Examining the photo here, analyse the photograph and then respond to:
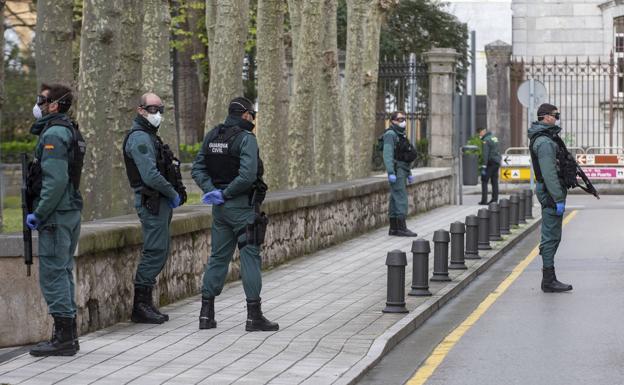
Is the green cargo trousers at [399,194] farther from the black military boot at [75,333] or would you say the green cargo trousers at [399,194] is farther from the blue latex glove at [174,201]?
the black military boot at [75,333]

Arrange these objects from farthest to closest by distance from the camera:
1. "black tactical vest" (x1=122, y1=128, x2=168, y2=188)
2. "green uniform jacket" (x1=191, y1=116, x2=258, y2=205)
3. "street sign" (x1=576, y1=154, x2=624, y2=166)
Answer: "street sign" (x1=576, y1=154, x2=624, y2=166) → "black tactical vest" (x1=122, y1=128, x2=168, y2=188) → "green uniform jacket" (x1=191, y1=116, x2=258, y2=205)

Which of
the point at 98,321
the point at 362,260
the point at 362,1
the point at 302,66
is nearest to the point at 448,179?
the point at 362,1

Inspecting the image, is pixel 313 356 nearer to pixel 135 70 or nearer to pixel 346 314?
pixel 346 314

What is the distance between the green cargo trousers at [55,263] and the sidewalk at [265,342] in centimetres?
37

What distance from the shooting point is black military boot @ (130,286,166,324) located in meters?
11.9

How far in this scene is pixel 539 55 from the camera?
45.7 meters

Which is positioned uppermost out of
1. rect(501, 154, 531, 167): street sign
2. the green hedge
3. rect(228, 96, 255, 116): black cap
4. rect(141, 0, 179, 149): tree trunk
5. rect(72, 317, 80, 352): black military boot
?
rect(141, 0, 179, 149): tree trunk

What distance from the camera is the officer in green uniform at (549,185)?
588 inches

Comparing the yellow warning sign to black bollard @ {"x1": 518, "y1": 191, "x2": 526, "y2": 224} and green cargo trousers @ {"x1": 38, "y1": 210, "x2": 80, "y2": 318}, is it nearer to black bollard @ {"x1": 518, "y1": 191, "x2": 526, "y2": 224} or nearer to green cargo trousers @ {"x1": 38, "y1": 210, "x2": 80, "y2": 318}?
black bollard @ {"x1": 518, "y1": 191, "x2": 526, "y2": 224}

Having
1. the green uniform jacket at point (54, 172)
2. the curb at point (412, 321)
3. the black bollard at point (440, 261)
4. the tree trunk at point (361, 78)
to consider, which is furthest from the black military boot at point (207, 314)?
the tree trunk at point (361, 78)

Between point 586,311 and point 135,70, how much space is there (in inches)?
217

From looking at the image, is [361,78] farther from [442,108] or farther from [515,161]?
[515,161]

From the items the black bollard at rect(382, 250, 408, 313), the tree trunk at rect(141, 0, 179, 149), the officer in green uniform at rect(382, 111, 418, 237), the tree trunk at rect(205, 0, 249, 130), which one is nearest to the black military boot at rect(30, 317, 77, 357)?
the black bollard at rect(382, 250, 408, 313)

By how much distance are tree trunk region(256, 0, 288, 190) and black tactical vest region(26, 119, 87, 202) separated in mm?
13661
